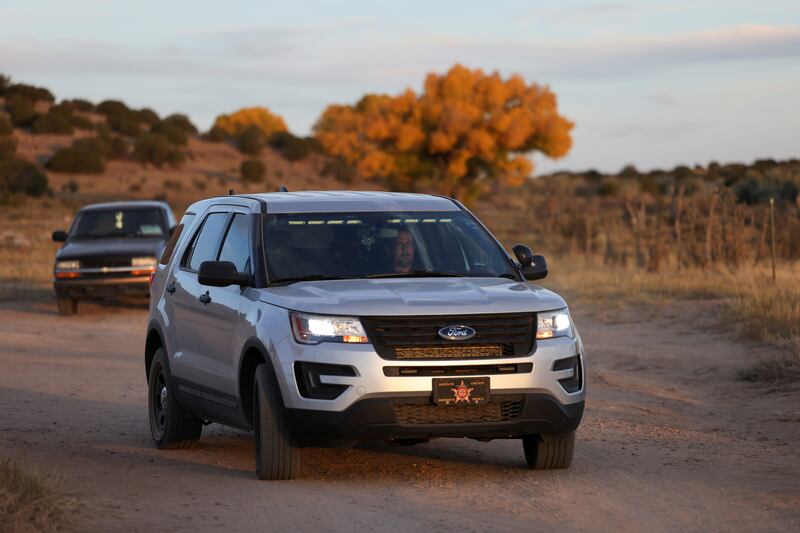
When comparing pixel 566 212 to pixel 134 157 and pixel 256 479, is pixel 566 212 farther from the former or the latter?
pixel 256 479

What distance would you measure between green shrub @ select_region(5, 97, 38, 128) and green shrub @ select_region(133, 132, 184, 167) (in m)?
6.55

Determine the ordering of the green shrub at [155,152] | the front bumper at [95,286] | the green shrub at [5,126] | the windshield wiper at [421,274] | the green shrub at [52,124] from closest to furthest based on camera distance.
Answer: the windshield wiper at [421,274] < the front bumper at [95,286] < the green shrub at [5,126] < the green shrub at [155,152] < the green shrub at [52,124]

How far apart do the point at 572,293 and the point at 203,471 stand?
16529 millimetres

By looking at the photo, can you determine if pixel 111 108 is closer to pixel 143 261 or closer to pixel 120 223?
pixel 120 223

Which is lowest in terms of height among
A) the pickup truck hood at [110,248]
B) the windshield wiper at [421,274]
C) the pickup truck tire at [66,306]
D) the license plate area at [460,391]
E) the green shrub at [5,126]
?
the pickup truck tire at [66,306]

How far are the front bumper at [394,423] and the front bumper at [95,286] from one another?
15365 mm

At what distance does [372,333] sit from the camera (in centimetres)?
866

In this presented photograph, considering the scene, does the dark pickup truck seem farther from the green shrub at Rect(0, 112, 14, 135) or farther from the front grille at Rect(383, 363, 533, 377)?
the green shrub at Rect(0, 112, 14, 135)

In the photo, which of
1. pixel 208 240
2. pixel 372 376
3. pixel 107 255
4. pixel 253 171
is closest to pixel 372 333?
pixel 372 376

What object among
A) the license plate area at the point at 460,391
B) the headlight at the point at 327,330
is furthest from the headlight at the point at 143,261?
the license plate area at the point at 460,391

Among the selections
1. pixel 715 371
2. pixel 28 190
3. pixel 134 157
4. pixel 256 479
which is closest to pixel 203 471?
pixel 256 479

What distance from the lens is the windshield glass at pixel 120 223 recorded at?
25016 mm

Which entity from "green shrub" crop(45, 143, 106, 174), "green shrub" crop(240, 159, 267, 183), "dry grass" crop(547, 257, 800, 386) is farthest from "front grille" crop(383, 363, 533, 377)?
"green shrub" crop(240, 159, 267, 183)

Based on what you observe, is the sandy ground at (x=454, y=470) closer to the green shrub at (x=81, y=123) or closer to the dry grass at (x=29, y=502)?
the dry grass at (x=29, y=502)
